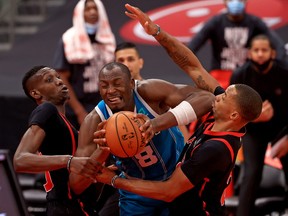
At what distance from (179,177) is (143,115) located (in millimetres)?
459

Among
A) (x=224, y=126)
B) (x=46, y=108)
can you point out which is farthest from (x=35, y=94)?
(x=224, y=126)

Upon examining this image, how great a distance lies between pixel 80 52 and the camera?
9.69 meters

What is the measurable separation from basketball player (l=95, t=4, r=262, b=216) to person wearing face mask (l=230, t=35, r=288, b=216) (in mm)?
2586

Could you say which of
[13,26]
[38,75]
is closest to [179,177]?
[38,75]

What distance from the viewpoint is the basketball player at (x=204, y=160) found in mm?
5934

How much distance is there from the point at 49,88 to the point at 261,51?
3.03m

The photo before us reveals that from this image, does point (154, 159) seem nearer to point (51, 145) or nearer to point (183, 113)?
point (183, 113)

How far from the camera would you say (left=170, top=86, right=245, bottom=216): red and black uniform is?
5926 millimetres

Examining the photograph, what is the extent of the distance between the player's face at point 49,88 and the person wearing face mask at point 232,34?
3.80 meters

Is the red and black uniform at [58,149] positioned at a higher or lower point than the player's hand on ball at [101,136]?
lower

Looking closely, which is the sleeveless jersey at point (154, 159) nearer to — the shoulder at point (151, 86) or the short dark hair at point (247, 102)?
the shoulder at point (151, 86)

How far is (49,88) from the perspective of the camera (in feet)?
21.5

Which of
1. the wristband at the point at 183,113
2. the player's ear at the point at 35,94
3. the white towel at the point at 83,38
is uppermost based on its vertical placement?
the player's ear at the point at 35,94

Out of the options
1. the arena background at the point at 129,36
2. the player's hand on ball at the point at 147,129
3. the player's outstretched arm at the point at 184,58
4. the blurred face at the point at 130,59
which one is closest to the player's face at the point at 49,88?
the player's outstretched arm at the point at 184,58
